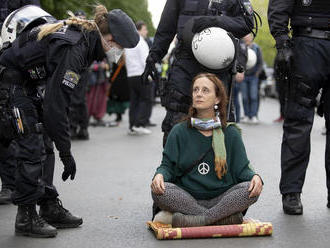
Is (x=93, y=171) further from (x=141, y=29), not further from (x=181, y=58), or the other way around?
(x=141, y=29)

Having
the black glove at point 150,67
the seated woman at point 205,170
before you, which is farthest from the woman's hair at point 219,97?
the black glove at point 150,67

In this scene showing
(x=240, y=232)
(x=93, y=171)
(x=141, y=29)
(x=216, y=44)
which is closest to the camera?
(x=240, y=232)

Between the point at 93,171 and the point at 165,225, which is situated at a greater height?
the point at 165,225

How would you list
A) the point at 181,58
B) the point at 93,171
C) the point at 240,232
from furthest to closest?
the point at 93,171
the point at 181,58
the point at 240,232

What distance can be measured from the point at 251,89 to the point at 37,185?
11.8 meters

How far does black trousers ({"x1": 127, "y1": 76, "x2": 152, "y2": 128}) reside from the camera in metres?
14.3

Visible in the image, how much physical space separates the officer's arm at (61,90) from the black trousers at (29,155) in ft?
0.84

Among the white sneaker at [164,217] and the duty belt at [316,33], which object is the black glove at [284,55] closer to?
the duty belt at [316,33]

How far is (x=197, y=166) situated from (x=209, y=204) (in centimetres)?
29

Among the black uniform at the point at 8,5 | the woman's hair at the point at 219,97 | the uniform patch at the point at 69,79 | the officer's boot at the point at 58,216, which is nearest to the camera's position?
the uniform patch at the point at 69,79

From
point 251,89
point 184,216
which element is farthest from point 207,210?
point 251,89

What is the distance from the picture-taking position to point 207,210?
18.5 ft

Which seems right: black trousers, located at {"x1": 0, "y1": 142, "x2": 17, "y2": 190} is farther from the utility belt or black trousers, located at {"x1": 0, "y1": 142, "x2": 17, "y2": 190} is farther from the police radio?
the police radio

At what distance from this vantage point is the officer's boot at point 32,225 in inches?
222
